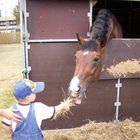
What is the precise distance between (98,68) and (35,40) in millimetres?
1111

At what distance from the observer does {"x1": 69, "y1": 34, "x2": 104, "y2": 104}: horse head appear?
3090 millimetres

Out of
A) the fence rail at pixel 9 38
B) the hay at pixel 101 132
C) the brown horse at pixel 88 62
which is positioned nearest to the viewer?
the brown horse at pixel 88 62

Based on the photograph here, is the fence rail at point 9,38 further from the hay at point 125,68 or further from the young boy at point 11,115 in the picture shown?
the young boy at point 11,115

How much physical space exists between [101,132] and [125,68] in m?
1.00

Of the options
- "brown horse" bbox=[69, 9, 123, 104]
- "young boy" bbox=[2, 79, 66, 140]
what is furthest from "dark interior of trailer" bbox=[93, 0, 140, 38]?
"young boy" bbox=[2, 79, 66, 140]

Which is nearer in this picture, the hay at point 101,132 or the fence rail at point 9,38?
the hay at point 101,132

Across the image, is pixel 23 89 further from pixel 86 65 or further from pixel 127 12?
pixel 127 12

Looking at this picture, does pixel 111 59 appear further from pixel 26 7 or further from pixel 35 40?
pixel 26 7

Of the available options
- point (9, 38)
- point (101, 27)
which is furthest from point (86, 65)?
point (9, 38)

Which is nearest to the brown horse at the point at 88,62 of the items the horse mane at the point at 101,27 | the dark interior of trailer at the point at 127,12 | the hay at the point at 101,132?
the horse mane at the point at 101,27

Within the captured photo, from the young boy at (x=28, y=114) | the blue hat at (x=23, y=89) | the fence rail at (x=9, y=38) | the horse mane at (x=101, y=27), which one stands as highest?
the horse mane at (x=101, y=27)

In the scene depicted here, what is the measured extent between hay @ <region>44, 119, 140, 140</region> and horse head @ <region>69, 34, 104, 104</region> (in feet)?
3.76

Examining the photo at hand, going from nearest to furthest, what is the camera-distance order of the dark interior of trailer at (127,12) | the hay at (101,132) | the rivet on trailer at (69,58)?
the rivet on trailer at (69,58) < the hay at (101,132) < the dark interior of trailer at (127,12)

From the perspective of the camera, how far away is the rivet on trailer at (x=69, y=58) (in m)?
4.00
